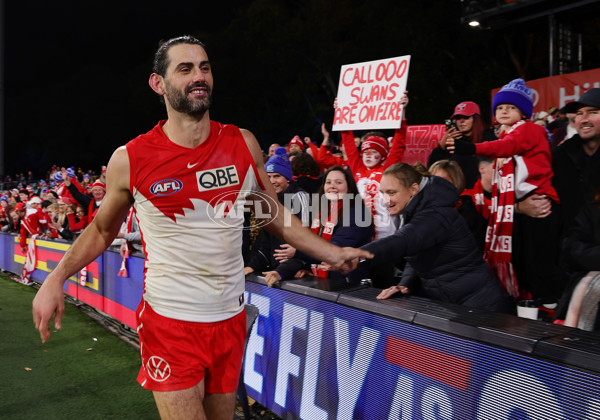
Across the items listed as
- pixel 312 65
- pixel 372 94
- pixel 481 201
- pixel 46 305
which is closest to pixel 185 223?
pixel 46 305

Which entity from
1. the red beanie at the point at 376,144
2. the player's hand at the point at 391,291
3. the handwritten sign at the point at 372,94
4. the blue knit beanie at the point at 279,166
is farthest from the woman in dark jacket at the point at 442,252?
the handwritten sign at the point at 372,94

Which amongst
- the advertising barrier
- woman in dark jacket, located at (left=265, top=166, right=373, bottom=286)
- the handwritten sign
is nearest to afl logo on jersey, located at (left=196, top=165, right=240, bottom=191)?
the advertising barrier

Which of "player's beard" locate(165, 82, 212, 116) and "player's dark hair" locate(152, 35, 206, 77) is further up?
"player's dark hair" locate(152, 35, 206, 77)

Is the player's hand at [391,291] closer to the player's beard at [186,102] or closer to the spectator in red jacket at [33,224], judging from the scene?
Result: the player's beard at [186,102]

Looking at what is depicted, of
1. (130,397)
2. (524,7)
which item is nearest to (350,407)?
(130,397)

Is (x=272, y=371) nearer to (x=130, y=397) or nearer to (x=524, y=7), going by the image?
(x=130, y=397)

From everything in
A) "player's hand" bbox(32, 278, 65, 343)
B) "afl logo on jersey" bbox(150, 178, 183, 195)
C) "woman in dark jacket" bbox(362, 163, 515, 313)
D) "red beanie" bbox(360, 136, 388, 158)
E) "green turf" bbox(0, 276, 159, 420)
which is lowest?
"green turf" bbox(0, 276, 159, 420)

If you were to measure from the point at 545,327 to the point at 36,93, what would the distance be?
230 ft

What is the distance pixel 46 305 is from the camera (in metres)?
2.42

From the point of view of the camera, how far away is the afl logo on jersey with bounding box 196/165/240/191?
8.28 ft

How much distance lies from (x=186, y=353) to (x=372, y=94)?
15.6ft

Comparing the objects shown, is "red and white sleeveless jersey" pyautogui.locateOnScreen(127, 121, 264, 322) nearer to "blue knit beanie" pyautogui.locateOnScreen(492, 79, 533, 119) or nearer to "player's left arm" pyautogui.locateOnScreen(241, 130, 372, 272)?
"player's left arm" pyautogui.locateOnScreen(241, 130, 372, 272)

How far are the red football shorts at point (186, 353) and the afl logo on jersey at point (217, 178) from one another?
63cm

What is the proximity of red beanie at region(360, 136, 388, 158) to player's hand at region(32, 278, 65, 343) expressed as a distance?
13.4 feet
